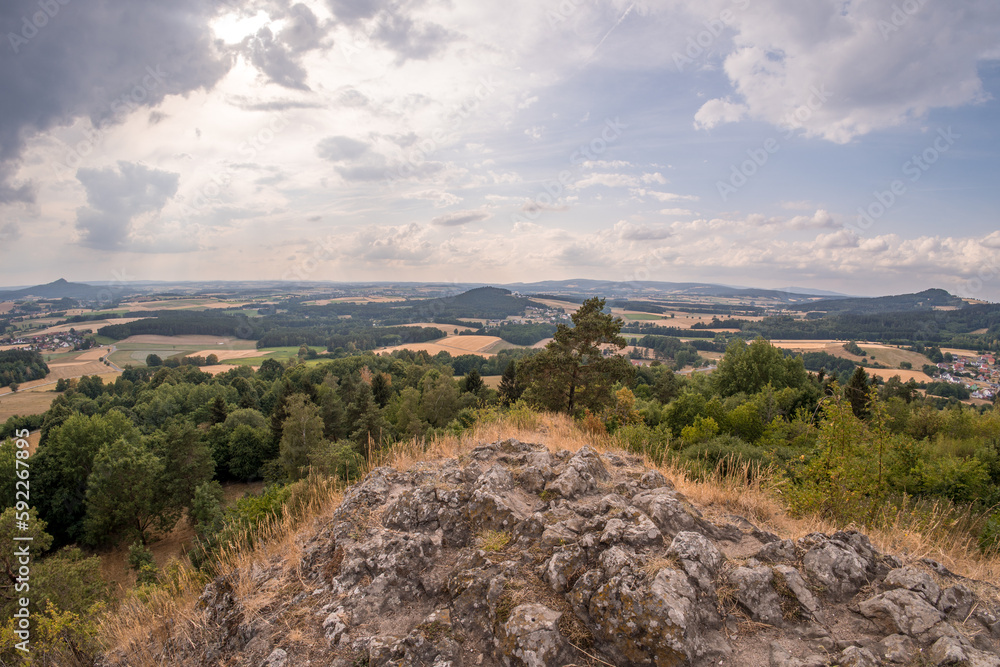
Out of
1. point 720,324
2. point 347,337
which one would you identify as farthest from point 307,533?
point 720,324

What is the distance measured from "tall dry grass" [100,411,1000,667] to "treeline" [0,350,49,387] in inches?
4295

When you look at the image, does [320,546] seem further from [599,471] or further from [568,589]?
[599,471]

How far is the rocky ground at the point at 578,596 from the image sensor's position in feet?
13.5

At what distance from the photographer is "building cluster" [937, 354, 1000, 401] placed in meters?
75.1

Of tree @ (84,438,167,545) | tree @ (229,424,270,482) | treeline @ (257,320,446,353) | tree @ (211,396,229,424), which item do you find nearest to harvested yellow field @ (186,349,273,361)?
treeline @ (257,320,446,353)

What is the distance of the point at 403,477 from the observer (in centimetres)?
795

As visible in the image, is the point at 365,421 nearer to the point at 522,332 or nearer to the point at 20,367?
the point at 20,367

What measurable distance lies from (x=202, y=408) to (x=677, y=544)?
6476 cm

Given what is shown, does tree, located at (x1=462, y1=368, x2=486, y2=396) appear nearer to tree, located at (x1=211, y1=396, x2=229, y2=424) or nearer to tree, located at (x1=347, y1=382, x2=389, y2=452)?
tree, located at (x1=347, y1=382, x2=389, y2=452)

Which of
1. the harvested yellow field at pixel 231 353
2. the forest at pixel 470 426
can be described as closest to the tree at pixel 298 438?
the forest at pixel 470 426

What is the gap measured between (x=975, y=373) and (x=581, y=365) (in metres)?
115

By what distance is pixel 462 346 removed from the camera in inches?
4761

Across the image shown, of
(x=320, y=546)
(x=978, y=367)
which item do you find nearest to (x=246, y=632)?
(x=320, y=546)

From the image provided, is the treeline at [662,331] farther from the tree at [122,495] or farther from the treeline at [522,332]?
the tree at [122,495]
